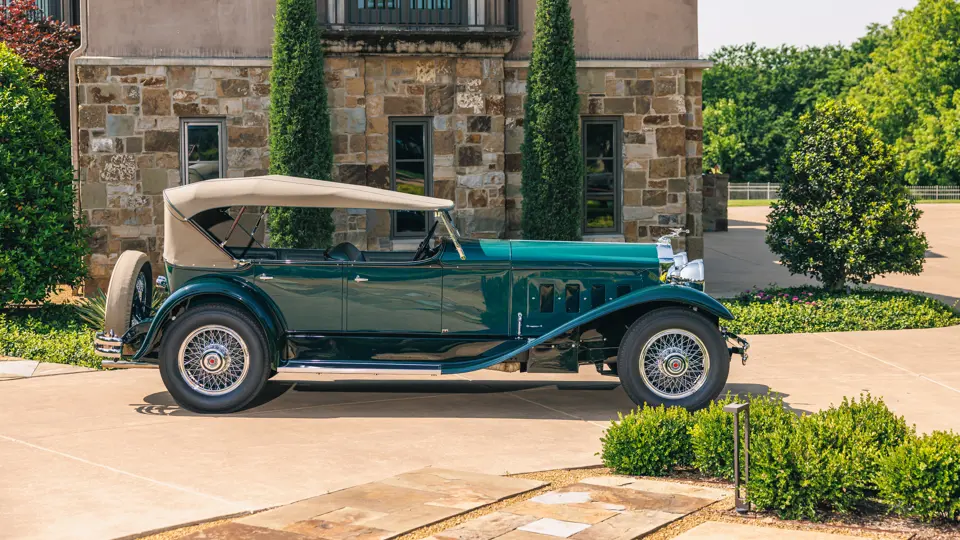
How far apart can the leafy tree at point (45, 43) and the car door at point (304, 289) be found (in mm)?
10169

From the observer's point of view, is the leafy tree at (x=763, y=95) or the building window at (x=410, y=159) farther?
the leafy tree at (x=763, y=95)

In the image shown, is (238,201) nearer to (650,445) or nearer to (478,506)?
(478,506)

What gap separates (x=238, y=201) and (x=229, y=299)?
79 centimetres

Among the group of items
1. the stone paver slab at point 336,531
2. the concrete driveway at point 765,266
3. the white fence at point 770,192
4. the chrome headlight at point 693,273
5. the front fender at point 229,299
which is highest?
the white fence at point 770,192

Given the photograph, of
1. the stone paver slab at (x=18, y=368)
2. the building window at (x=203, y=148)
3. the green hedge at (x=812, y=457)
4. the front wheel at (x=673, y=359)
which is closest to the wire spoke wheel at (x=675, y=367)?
the front wheel at (x=673, y=359)

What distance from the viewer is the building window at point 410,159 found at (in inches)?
627

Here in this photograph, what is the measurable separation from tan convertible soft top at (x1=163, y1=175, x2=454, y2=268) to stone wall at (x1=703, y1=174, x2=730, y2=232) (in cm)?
2006

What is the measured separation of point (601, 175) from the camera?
16.5m

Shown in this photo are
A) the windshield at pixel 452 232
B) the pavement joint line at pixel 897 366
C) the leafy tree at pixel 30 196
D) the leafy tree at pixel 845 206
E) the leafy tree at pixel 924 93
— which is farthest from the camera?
the leafy tree at pixel 924 93

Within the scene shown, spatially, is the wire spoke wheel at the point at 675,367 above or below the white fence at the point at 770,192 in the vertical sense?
below

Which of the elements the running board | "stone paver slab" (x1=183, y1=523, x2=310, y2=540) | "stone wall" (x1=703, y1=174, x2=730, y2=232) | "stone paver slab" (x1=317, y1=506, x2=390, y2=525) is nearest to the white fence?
"stone wall" (x1=703, y1=174, x2=730, y2=232)

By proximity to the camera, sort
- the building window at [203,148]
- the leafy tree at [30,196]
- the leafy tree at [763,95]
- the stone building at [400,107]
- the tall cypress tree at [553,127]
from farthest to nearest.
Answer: the leafy tree at [763,95] < the building window at [203,148] < the stone building at [400,107] < the tall cypress tree at [553,127] < the leafy tree at [30,196]

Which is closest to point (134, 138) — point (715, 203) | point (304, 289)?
point (304, 289)

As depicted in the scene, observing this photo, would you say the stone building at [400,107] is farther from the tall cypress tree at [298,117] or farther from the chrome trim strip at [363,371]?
the chrome trim strip at [363,371]
